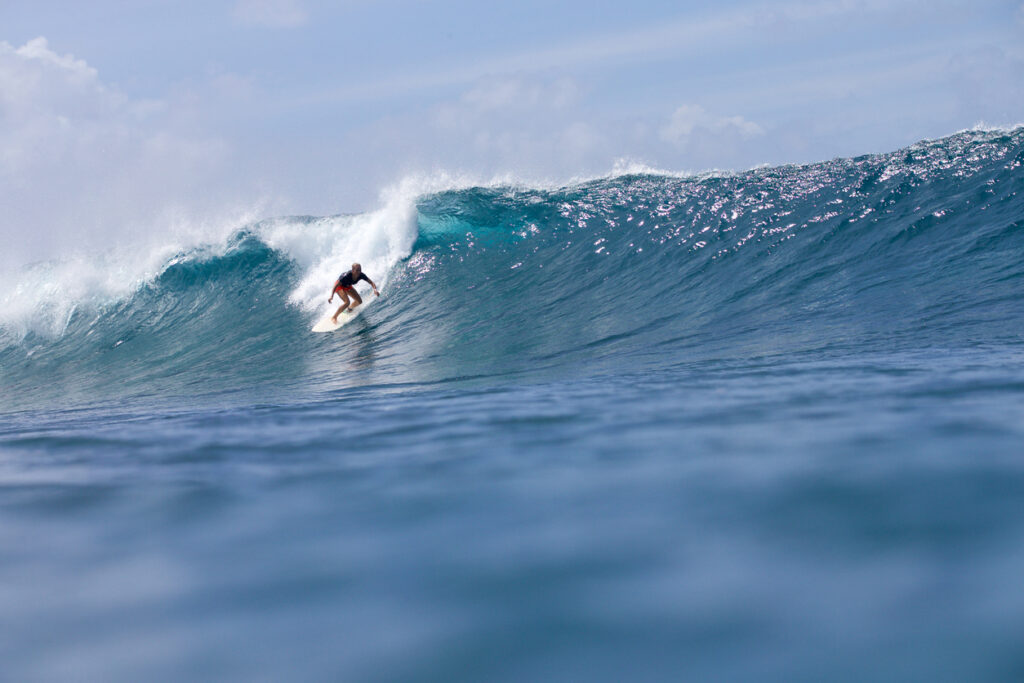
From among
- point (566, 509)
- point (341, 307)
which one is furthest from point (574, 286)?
point (566, 509)

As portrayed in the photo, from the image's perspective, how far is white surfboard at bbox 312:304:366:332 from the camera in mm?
13507

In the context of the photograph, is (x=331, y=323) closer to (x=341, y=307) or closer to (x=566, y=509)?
(x=341, y=307)

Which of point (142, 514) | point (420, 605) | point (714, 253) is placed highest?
point (714, 253)

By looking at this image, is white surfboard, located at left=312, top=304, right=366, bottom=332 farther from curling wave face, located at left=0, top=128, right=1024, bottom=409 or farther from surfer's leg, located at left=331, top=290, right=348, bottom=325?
curling wave face, located at left=0, top=128, right=1024, bottom=409

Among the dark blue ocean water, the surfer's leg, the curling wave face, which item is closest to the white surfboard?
the surfer's leg

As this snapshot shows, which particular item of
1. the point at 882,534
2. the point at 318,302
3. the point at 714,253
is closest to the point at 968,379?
the point at 882,534

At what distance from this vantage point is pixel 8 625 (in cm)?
211

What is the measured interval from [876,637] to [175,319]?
638 inches

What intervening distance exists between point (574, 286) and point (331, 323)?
4266 mm

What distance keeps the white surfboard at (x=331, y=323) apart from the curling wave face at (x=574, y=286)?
292 millimetres

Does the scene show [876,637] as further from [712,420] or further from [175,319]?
[175,319]

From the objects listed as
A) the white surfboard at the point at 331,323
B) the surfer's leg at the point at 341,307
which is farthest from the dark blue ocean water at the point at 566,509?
the surfer's leg at the point at 341,307

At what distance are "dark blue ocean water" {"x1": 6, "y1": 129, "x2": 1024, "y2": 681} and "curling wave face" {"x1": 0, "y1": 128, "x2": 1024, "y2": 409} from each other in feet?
0.62

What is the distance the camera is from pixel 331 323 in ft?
45.0
